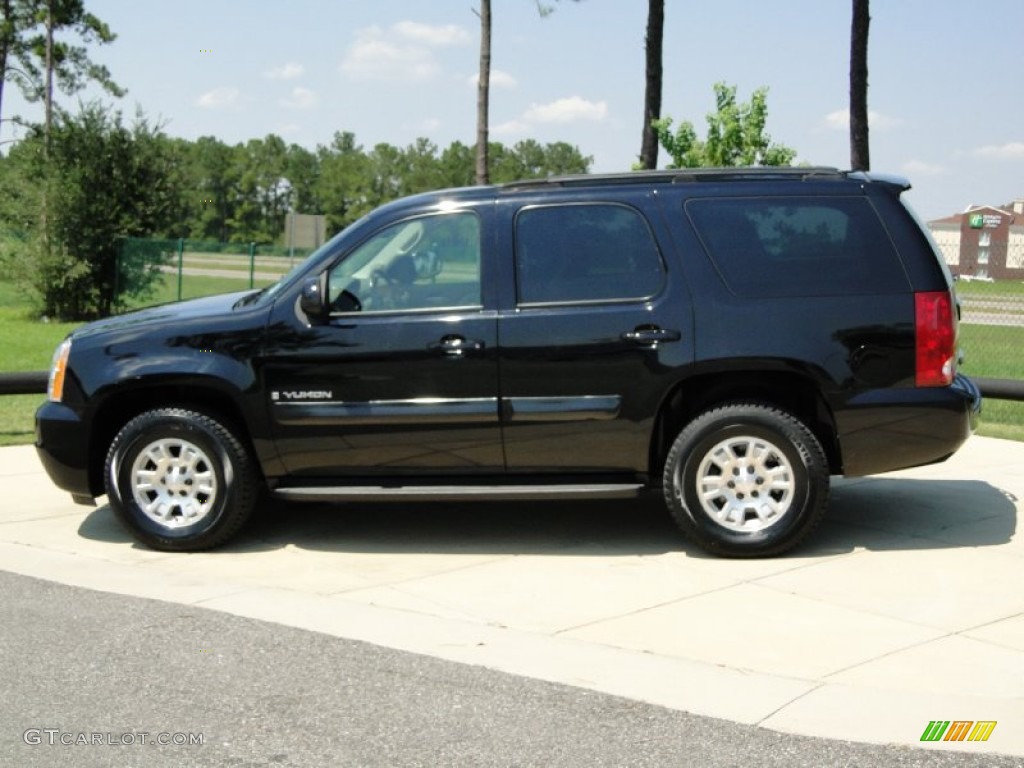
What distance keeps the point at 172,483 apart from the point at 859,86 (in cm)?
1663

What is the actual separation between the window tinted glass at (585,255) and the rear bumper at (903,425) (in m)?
1.26

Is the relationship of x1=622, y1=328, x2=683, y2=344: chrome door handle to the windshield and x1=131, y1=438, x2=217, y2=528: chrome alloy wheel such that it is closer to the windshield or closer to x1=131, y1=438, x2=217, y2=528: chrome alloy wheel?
the windshield

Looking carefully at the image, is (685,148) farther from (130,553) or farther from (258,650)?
(258,650)

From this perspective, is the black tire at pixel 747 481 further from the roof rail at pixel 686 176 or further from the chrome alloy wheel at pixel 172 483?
the chrome alloy wheel at pixel 172 483

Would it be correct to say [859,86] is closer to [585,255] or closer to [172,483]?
[585,255]

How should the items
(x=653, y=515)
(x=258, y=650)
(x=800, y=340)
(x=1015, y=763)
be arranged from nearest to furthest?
(x=1015, y=763) < (x=258, y=650) < (x=800, y=340) < (x=653, y=515)

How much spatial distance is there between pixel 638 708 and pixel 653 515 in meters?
3.56

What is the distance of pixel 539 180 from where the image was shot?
7637 mm

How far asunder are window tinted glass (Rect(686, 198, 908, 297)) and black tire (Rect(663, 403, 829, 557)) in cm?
71

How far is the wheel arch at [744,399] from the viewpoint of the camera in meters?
7.39

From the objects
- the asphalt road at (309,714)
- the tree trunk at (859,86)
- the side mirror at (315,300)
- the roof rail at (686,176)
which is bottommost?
the asphalt road at (309,714)

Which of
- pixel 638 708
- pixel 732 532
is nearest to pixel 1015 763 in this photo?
pixel 638 708

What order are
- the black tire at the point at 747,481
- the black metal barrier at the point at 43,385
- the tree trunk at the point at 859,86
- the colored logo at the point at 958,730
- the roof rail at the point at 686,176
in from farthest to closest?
the tree trunk at the point at 859,86 < the black metal barrier at the point at 43,385 < the roof rail at the point at 686,176 < the black tire at the point at 747,481 < the colored logo at the point at 958,730

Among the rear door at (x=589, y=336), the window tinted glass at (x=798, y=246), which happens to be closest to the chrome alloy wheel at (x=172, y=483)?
the rear door at (x=589, y=336)
